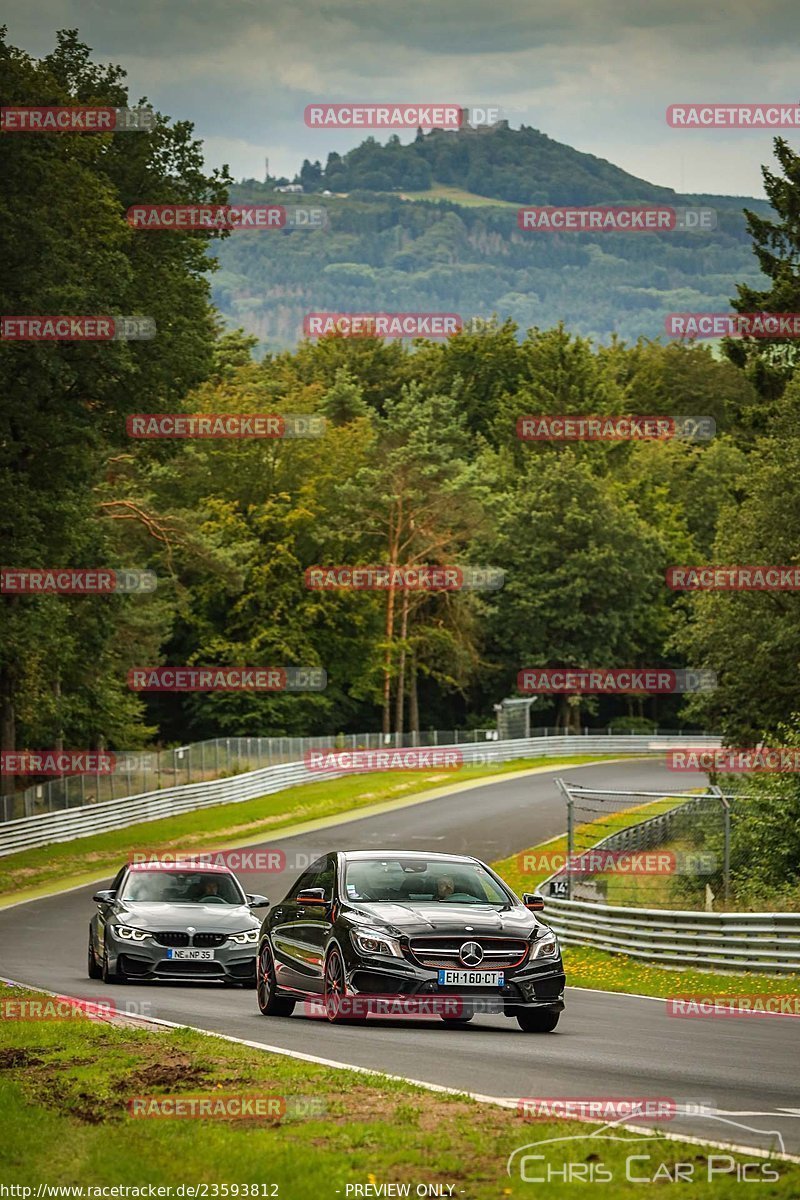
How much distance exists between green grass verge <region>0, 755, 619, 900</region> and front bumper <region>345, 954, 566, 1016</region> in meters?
27.3

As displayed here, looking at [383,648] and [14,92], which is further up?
[14,92]

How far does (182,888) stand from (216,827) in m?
32.2

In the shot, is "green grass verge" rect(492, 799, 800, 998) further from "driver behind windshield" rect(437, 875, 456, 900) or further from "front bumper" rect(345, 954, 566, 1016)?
"front bumper" rect(345, 954, 566, 1016)

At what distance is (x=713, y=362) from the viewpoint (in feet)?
399

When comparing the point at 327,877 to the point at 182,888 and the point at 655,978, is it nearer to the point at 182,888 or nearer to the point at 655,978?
the point at 182,888

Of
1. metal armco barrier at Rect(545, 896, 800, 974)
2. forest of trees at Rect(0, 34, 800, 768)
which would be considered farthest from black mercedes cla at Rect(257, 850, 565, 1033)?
forest of trees at Rect(0, 34, 800, 768)

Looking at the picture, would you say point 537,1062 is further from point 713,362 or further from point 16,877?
point 713,362

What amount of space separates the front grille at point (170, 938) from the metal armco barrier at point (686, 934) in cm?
700

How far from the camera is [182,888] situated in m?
21.3

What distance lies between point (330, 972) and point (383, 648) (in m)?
72.1

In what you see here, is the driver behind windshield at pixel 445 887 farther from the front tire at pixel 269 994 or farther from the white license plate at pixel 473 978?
the front tire at pixel 269 994

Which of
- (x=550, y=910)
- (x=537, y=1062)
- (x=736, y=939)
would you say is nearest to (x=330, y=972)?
(x=537, y=1062)

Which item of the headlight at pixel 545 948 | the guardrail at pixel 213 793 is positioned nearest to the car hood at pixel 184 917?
the headlight at pixel 545 948

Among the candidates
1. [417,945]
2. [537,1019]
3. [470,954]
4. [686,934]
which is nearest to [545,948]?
[537,1019]
